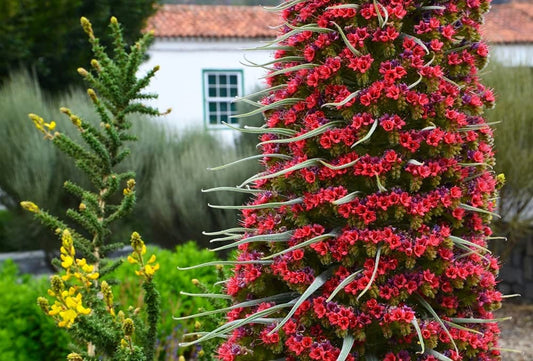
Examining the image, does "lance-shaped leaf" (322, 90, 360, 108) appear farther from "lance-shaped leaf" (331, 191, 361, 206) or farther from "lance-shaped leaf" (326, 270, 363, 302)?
"lance-shaped leaf" (326, 270, 363, 302)

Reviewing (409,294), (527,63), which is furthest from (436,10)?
(527,63)

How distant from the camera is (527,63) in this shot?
872 cm

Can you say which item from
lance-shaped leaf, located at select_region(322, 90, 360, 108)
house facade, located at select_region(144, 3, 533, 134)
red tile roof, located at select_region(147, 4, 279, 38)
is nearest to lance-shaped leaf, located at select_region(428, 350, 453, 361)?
lance-shaped leaf, located at select_region(322, 90, 360, 108)

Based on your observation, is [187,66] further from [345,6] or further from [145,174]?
[345,6]

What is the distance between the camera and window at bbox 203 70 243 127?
58.4 ft

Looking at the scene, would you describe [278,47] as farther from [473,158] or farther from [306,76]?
[473,158]

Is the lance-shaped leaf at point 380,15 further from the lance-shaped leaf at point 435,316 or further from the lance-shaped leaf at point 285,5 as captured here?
the lance-shaped leaf at point 435,316

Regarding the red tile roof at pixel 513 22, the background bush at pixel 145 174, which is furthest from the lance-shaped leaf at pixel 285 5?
the red tile roof at pixel 513 22

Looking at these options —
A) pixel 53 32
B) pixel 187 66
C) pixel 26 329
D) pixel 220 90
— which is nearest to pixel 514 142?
pixel 26 329

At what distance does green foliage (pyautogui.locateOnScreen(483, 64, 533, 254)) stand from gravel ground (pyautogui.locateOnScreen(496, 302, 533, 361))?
92cm

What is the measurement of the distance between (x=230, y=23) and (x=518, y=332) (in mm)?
13023

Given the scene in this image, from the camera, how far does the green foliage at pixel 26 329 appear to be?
4152 mm

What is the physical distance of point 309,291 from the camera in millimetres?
1803

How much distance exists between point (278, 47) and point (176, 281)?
3.30m
